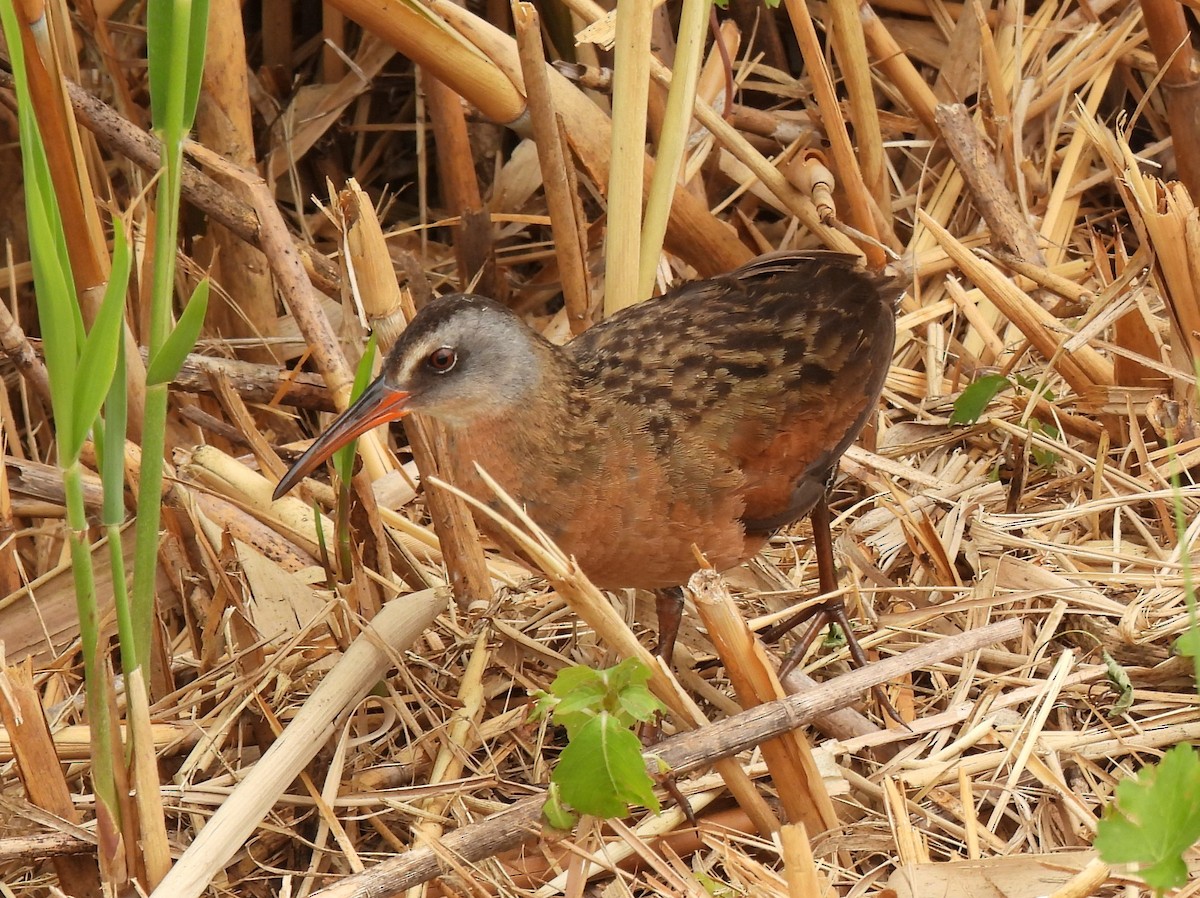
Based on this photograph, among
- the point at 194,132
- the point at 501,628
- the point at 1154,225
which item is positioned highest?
the point at 194,132

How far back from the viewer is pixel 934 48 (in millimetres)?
4012

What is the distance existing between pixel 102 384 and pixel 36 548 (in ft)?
6.02

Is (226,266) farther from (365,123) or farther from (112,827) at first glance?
(112,827)

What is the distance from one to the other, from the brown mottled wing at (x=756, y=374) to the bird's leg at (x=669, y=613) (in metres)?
0.19

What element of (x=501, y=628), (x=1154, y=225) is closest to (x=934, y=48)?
(x=1154, y=225)

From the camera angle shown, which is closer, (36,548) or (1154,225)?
(1154,225)

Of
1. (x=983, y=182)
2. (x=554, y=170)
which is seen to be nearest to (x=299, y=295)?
(x=554, y=170)

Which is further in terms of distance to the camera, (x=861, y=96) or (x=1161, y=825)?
(x=861, y=96)

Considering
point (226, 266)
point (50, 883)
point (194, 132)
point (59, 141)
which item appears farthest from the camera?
point (226, 266)

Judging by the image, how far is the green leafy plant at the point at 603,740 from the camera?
1782 millimetres

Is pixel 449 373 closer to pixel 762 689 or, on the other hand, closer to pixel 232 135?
pixel 762 689

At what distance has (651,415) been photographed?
253 cm

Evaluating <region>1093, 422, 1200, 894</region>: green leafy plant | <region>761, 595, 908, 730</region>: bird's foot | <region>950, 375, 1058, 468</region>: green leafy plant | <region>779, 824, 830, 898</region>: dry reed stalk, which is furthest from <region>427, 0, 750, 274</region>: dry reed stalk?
A: <region>1093, 422, 1200, 894</region>: green leafy plant

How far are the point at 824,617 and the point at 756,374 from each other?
48 centimetres
